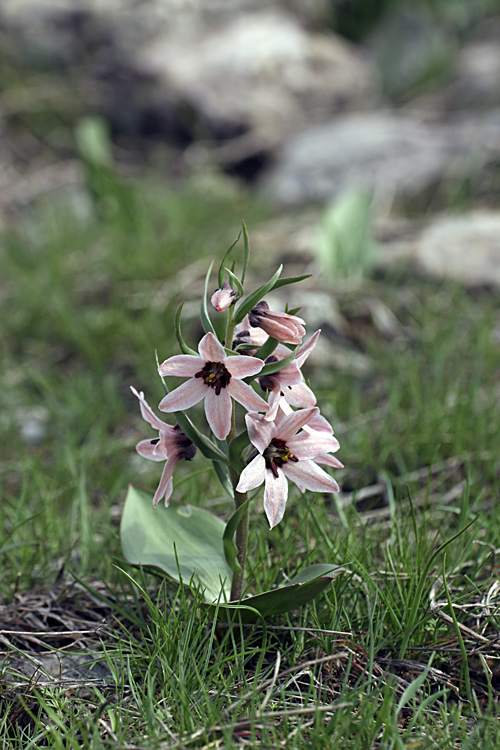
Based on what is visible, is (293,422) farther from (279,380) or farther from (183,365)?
(183,365)

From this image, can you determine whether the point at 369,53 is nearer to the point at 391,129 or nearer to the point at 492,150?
the point at 391,129

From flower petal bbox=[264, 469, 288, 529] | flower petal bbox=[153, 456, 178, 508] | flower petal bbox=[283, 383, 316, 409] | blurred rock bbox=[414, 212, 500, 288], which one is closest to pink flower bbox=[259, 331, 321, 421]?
flower petal bbox=[283, 383, 316, 409]

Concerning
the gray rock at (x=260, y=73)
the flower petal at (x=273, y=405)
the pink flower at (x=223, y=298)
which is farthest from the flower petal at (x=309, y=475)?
the gray rock at (x=260, y=73)

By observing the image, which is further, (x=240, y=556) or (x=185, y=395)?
(x=240, y=556)

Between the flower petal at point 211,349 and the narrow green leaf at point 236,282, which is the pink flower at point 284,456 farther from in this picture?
the narrow green leaf at point 236,282

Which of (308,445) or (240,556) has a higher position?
(308,445)

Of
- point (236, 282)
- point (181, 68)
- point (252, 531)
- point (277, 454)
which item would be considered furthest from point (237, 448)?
point (181, 68)
